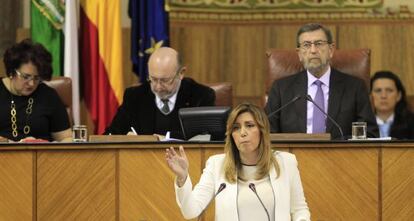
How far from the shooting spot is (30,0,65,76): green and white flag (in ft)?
25.7

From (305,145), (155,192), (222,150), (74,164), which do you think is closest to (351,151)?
(305,145)

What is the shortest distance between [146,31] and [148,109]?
4.70ft

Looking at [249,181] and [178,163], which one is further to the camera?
[249,181]

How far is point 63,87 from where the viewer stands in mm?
6926

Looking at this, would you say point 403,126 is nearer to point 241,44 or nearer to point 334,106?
point 334,106

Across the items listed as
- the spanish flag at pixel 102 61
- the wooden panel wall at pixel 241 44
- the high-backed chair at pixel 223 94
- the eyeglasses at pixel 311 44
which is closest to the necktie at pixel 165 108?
the high-backed chair at pixel 223 94

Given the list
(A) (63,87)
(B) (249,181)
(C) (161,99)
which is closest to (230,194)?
(B) (249,181)

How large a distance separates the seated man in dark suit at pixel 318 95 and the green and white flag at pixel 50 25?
80.0 inches

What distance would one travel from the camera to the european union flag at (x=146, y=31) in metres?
7.95

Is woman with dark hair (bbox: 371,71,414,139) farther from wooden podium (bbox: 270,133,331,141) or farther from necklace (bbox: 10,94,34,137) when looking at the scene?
necklace (bbox: 10,94,34,137)

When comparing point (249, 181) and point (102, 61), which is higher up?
point (102, 61)

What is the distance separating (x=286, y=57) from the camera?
6.76 meters

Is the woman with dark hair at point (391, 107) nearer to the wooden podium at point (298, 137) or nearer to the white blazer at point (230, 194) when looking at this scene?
the wooden podium at point (298, 137)

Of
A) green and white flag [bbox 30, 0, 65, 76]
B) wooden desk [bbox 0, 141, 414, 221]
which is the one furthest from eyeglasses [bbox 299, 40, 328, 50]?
green and white flag [bbox 30, 0, 65, 76]
